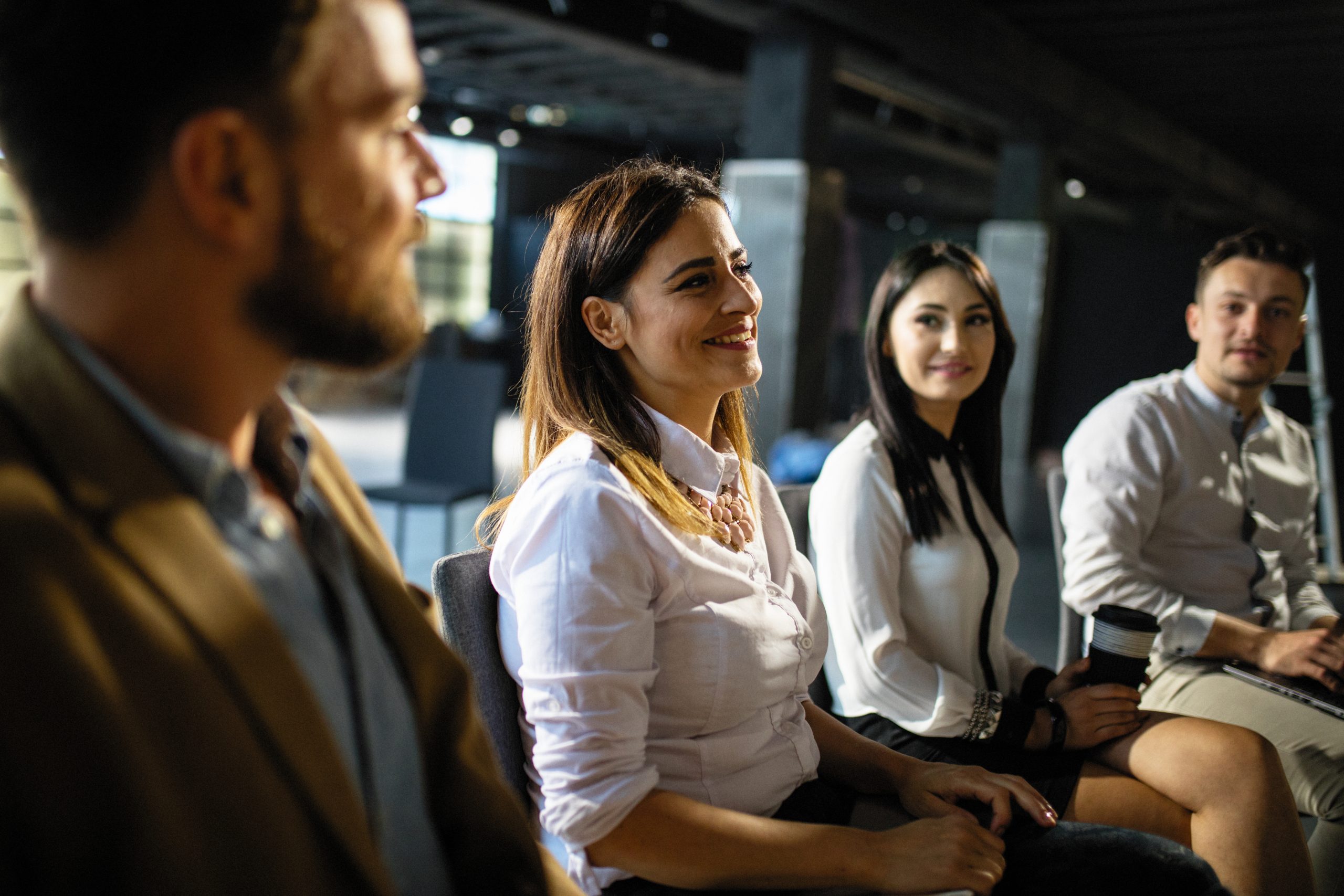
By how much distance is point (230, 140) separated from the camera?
2.25ft

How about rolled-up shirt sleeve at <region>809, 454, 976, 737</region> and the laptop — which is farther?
the laptop

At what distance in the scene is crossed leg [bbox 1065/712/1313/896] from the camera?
153 centimetres

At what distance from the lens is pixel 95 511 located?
629 millimetres

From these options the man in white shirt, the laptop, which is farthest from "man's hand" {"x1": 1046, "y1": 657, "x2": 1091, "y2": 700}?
the laptop

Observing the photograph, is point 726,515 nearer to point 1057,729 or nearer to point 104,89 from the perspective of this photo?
point 1057,729

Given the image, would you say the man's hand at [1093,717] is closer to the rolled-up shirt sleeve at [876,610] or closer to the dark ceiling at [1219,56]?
the rolled-up shirt sleeve at [876,610]

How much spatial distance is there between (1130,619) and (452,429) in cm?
353

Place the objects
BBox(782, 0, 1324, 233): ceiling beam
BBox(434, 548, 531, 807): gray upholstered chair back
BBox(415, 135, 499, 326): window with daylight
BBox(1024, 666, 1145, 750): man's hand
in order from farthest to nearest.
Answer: BBox(415, 135, 499, 326): window with daylight, BBox(782, 0, 1324, 233): ceiling beam, BBox(1024, 666, 1145, 750): man's hand, BBox(434, 548, 531, 807): gray upholstered chair back

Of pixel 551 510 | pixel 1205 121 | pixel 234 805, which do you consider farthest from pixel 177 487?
pixel 1205 121

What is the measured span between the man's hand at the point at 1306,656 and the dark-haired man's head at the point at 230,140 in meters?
1.99

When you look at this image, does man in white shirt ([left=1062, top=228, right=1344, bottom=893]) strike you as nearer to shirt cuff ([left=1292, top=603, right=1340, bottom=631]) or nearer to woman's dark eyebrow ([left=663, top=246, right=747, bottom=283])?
shirt cuff ([left=1292, top=603, right=1340, bottom=631])

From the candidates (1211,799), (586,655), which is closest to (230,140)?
(586,655)

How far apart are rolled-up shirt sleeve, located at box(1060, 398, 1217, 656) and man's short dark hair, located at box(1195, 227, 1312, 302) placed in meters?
0.50

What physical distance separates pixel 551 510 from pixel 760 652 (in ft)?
1.07
